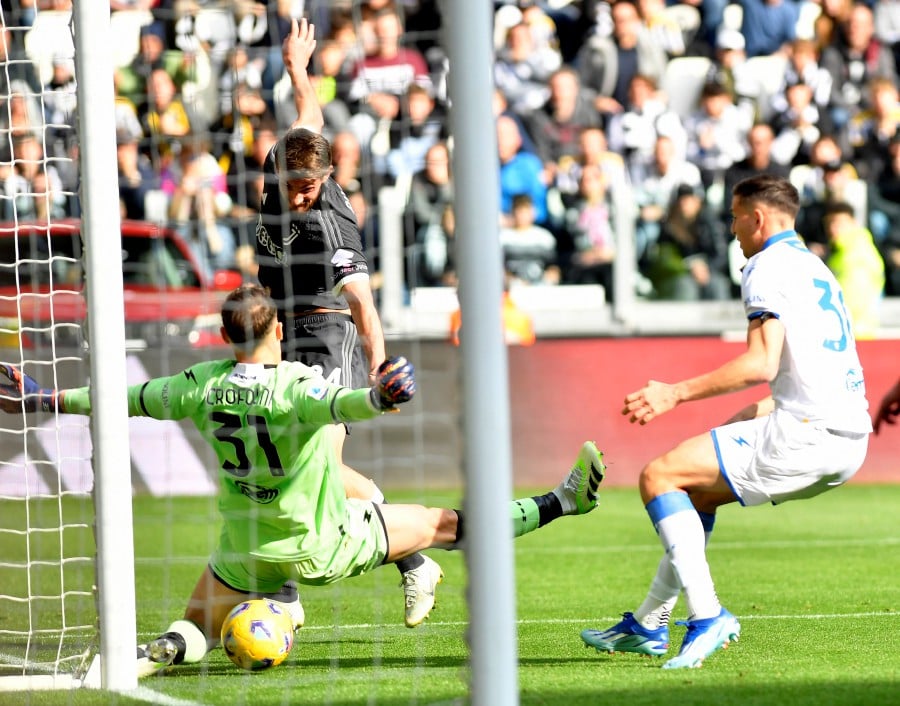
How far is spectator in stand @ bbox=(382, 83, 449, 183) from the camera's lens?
12.0m

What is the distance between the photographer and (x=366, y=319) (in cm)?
646

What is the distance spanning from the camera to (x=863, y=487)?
13.0 meters

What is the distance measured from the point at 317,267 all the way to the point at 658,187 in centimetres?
780

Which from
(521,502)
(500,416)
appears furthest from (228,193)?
(500,416)

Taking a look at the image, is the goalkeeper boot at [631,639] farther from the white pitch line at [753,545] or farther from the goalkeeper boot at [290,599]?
the white pitch line at [753,545]

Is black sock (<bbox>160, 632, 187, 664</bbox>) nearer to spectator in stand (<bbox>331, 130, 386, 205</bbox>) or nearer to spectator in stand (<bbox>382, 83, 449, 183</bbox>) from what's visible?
spectator in stand (<bbox>331, 130, 386, 205</bbox>)

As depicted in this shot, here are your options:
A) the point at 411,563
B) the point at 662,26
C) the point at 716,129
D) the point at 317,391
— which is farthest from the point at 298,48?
the point at 662,26

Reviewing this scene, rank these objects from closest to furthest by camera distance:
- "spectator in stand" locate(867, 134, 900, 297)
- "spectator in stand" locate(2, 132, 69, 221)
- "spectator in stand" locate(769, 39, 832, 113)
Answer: "spectator in stand" locate(2, 132, 69, 221) < "spectator in stand" locate(867, 134, 900, 297) < "spectator in stand" locate(769, 39, 832, 113)

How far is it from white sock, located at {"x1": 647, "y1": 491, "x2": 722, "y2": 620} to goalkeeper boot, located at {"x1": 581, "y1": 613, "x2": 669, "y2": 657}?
300mm

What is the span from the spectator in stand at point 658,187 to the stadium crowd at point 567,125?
22mm

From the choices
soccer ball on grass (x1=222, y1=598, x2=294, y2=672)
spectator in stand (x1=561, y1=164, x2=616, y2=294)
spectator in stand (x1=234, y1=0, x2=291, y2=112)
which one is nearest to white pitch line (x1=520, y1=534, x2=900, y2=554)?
spectator in stand (x1=561, y1=164, x2=616, y2=294)

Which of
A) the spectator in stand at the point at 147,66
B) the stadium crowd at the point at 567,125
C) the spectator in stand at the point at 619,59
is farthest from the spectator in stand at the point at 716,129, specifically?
the spectator in stand at the point at 147,66

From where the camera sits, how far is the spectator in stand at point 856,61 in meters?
15.1

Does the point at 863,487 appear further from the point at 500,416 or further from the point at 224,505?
the point at 500,416
